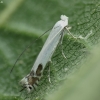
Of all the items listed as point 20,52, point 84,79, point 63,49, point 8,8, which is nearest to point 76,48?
point 63,49

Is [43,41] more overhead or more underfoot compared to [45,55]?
more overhead

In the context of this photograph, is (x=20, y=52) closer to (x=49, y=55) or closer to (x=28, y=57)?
(x=28, y=57)

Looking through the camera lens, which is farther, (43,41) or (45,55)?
(43,41)
